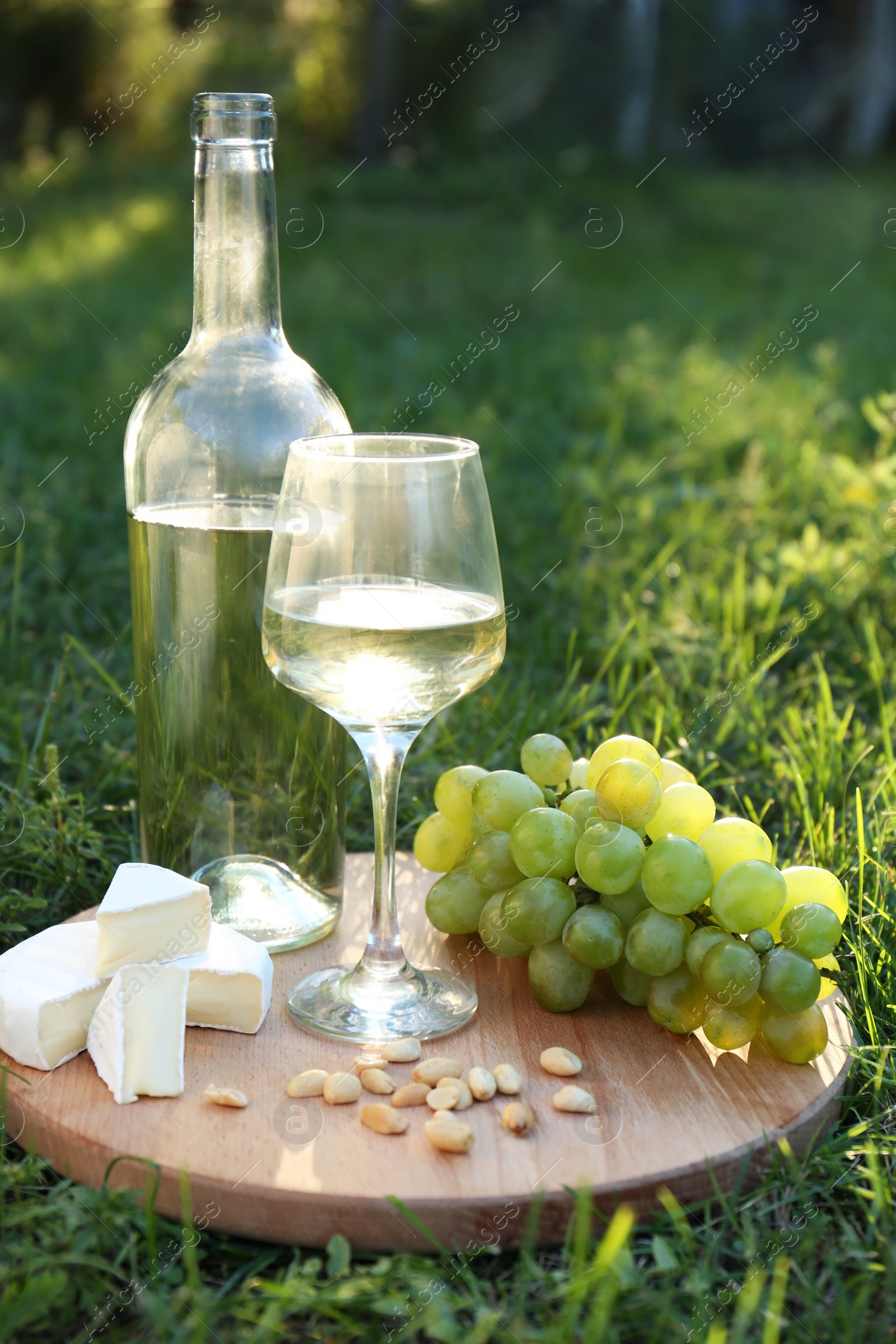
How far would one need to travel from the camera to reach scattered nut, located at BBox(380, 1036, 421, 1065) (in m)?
1.32

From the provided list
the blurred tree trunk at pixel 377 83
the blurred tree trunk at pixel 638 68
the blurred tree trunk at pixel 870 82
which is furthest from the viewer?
the blurred tree trunk at pixel 870 82

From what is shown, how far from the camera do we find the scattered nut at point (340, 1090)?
124 centimetres

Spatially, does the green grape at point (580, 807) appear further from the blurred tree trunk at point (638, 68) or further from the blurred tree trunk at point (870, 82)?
the blurred tree trunk at point (870, 82)

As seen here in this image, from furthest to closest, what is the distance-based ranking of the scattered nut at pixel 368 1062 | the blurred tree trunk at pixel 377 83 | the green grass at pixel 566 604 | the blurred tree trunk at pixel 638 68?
the blurred tree trunk at pixel 638 68 < the blurred tree trunk at pixel 377 83 < the scattered nut at pixel 368 1062 < the green grass at pixel 566 604

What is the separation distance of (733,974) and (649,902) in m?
0.14

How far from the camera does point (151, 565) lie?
5.09 ft

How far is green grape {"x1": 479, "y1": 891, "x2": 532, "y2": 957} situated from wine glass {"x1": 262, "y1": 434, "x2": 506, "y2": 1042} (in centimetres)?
14

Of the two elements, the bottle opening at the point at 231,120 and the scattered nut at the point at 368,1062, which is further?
the bottle opening at the point at 231,120

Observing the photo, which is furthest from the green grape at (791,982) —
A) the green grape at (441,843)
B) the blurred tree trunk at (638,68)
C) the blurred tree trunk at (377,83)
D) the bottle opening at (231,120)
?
the blurred tree trunk at (638,68)

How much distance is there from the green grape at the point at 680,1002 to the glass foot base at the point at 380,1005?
0.66 ft


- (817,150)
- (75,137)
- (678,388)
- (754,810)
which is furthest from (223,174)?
(817,150)

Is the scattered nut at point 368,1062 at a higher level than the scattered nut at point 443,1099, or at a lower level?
lower

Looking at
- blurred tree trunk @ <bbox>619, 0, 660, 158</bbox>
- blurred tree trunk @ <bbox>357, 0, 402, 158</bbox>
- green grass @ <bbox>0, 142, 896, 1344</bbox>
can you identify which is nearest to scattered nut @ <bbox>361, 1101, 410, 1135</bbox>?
green grass @ <bbox>0, 142, 896, 1344</bbox>

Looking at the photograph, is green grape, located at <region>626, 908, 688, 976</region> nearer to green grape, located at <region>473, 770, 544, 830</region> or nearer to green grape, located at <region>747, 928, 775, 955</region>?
green grape, located at <region>747, 928, 775, 955</region>
